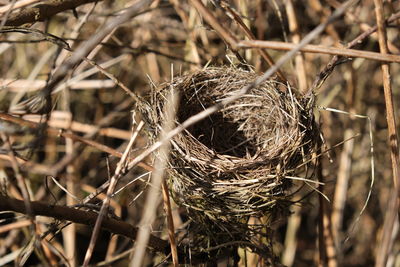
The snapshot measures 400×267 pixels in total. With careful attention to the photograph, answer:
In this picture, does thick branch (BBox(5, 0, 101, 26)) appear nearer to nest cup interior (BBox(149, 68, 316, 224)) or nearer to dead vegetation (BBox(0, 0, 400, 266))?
dead vegetation (BBox(0, 0, 400, 266))

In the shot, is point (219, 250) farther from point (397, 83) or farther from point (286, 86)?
point (397, 83)

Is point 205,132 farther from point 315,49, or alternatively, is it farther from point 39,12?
point 315,49

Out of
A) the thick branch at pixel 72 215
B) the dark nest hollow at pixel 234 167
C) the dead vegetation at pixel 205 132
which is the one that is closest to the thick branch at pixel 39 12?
the dead vegetation at pixel 205 132

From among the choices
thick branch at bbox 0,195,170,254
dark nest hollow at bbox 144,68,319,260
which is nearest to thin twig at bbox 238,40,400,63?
dark nest hollow at bbox 144,68,319,260

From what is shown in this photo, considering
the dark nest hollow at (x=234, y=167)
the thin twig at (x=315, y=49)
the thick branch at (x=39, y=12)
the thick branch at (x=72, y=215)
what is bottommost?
the thick branch at (x=72, y=215)

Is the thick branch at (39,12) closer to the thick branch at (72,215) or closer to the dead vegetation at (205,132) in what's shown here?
the dead vegetation at (205,132)

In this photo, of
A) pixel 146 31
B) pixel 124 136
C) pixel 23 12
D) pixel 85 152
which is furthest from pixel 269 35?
pixel 23 12
